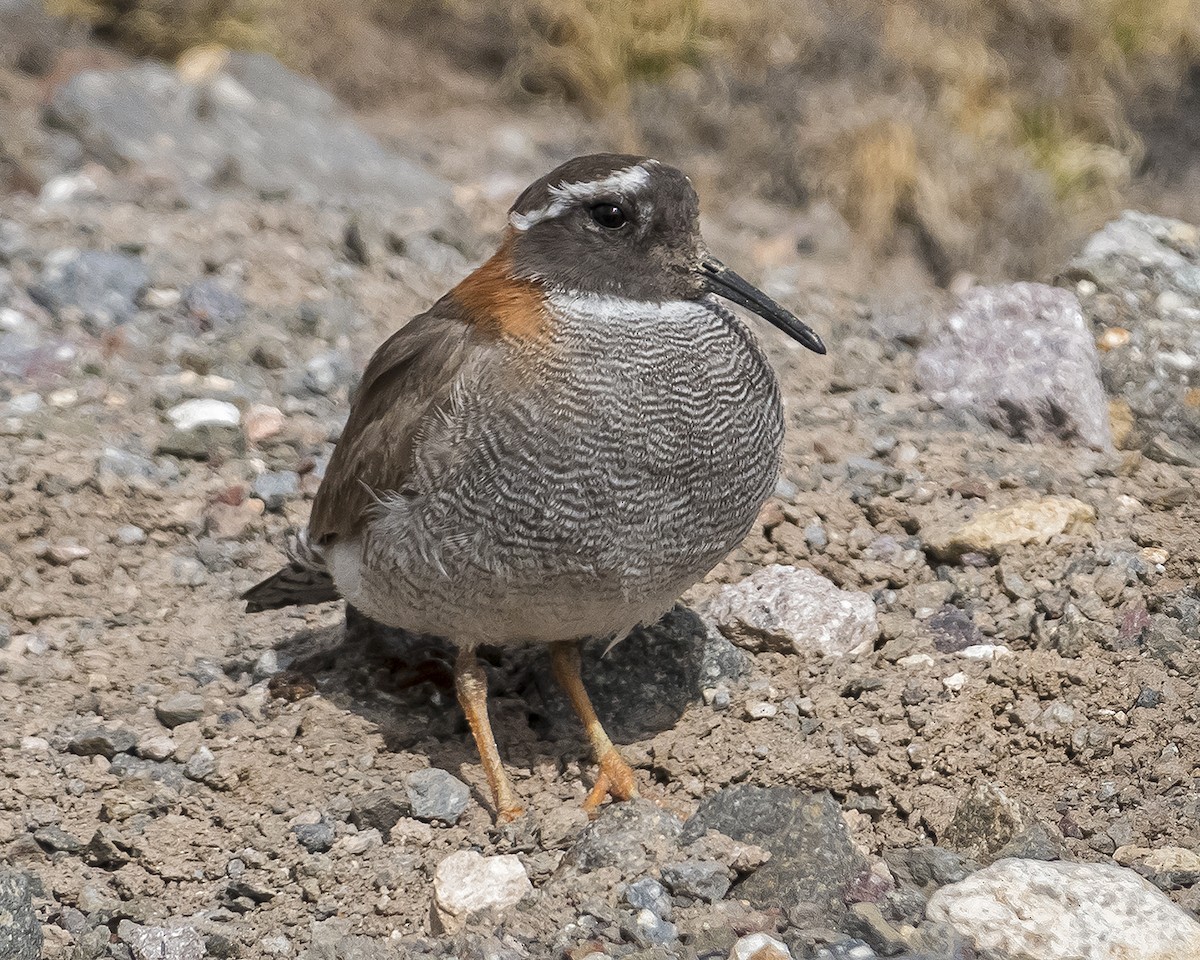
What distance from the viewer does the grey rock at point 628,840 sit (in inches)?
186

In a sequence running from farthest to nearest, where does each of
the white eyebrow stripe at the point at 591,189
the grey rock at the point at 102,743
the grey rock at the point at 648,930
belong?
the grey rock at the point at 102,743, the white eyebrow stripe at the point at 591,189, the grey rock at the point at 648,930

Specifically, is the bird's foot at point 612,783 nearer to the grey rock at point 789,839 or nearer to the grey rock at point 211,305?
the grey rock at point 789,839

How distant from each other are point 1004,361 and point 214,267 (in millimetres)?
4271

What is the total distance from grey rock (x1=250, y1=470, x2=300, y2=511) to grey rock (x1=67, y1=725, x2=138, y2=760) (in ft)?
5.21

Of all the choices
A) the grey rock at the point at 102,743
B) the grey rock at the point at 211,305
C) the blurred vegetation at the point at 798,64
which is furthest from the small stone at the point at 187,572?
the blurred vegetation at the point at 798,64

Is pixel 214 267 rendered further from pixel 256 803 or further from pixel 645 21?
pixel 645 21

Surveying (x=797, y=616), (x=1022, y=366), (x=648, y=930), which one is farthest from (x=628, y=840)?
(x=1022, y=366)

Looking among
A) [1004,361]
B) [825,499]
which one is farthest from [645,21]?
[825,499]

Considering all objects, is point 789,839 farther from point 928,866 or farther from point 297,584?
point 297,584

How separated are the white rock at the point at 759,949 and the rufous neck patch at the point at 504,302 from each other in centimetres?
200

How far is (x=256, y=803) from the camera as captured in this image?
5.25 meters

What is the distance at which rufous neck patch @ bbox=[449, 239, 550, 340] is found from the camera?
496 centimetres

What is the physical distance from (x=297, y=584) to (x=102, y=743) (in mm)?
965

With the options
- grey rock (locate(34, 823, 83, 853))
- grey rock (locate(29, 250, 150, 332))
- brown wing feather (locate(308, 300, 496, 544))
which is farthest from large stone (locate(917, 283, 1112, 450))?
grey rock (locate(34, 823, 83, 853))
